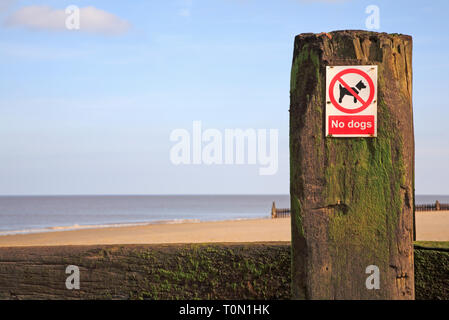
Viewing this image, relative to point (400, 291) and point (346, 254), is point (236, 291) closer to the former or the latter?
point (346, 254)

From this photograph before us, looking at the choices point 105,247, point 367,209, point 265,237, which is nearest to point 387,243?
point 367,209

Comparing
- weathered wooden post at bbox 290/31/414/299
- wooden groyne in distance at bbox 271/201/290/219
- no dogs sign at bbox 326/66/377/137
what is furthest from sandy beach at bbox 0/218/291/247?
no dogs sign at bbox 326/66/377/137

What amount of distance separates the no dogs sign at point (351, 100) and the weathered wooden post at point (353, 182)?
2 centimetres

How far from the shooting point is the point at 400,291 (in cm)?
234

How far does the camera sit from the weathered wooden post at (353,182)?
2.28 meters

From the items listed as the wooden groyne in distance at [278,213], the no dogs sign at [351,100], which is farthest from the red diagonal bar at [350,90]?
the wooden groyne in distance at [278,213]

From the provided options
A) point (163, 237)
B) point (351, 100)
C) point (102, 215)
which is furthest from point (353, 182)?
point (102, 215)

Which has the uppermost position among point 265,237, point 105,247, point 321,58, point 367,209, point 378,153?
point 321,58

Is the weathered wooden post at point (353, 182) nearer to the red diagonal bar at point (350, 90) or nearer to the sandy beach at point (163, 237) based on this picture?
the red diagonal bar at point (350, 90)

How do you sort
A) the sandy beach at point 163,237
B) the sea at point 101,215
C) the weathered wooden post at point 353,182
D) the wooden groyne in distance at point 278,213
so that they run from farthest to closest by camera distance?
the sea at point 101,215, the wooden groyne in distance at point 278,213, the sandy beach at point 163,237, the weathered wooden post at point 353,182

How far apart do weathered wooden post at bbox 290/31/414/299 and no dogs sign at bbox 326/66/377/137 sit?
2 centimetres

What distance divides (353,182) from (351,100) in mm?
393

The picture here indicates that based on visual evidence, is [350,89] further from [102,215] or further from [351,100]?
[102,215]
